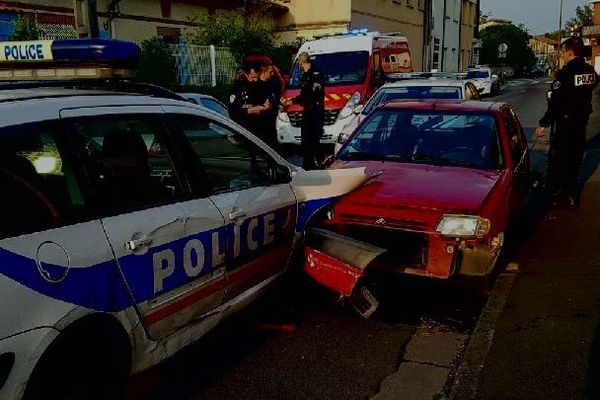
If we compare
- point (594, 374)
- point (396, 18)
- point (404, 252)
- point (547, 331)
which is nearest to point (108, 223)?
point (404, 252)

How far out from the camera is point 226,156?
4.39 m

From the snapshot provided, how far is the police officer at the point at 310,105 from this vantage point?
1024cm

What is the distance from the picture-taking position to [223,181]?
3855 mm

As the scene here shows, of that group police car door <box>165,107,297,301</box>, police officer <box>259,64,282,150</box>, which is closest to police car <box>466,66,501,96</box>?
police officer <box>259,64,282,150</box>

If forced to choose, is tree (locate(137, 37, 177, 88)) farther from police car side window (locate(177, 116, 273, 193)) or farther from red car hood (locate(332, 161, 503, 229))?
police car side window (locate(177, 116, 273, 193))

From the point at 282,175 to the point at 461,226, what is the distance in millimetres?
1344

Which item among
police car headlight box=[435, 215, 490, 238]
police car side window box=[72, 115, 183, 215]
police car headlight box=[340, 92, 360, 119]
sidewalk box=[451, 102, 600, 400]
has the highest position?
police car side window box=[72, 115, 183, 215]

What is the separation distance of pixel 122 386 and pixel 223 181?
140cm

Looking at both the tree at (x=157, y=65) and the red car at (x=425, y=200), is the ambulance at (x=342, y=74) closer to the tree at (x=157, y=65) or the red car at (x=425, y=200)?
the tree at (x=157, y=65)

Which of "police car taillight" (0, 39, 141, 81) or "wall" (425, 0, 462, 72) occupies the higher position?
"wall" (425, 0, 462, 72)

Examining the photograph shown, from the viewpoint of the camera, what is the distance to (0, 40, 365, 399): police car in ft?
7.93

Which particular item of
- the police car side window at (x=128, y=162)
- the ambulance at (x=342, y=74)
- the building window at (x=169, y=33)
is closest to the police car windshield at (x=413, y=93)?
the ambulance at (x=342, y=74)

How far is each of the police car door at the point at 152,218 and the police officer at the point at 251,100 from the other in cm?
598

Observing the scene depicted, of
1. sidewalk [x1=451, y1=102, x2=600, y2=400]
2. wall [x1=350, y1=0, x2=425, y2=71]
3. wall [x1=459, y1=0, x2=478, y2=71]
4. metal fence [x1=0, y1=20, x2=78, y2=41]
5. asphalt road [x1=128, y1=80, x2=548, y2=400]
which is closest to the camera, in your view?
sidewalk [x1=451, y1=102, x2=600, y2=400]
